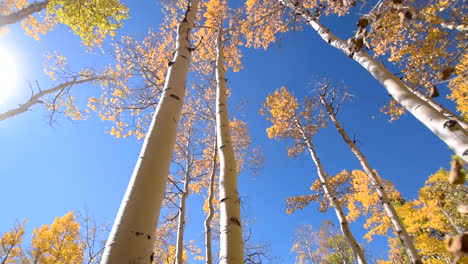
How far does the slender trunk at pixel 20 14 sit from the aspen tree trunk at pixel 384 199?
8.86 meters

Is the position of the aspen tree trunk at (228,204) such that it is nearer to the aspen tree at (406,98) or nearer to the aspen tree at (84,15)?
the aspen tree at (406,98)

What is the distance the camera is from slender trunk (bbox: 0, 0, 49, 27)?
17.8 ft

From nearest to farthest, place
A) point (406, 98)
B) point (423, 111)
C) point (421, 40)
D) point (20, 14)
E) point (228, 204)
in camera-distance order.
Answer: point (423, 111) < point (406, 98) < point (228, 204) < point (421, 40) < point (20, 14)

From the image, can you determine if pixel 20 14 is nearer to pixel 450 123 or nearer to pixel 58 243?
pixel 450 123

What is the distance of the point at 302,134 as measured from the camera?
8852mm

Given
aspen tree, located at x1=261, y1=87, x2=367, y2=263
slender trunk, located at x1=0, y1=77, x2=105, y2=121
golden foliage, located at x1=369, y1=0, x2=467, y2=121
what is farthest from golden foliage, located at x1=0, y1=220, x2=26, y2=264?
golden foliage, located at x1=369, y1=0, x2=467, y2=121

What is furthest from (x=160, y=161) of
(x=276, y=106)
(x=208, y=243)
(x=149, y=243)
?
(x=276, y=106)

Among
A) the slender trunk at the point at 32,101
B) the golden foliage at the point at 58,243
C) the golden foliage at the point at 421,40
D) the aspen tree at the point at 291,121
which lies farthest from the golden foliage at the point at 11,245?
the golden foliage at the point at 421,40

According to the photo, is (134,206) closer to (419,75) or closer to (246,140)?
(419,75)

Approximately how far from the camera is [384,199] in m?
5.62

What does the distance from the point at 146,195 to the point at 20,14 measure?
6925 millimetres

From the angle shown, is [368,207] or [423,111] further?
[368,207]

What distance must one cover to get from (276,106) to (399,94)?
7553 mm

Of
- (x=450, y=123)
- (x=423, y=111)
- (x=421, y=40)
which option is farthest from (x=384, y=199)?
(x=450, y=123)
